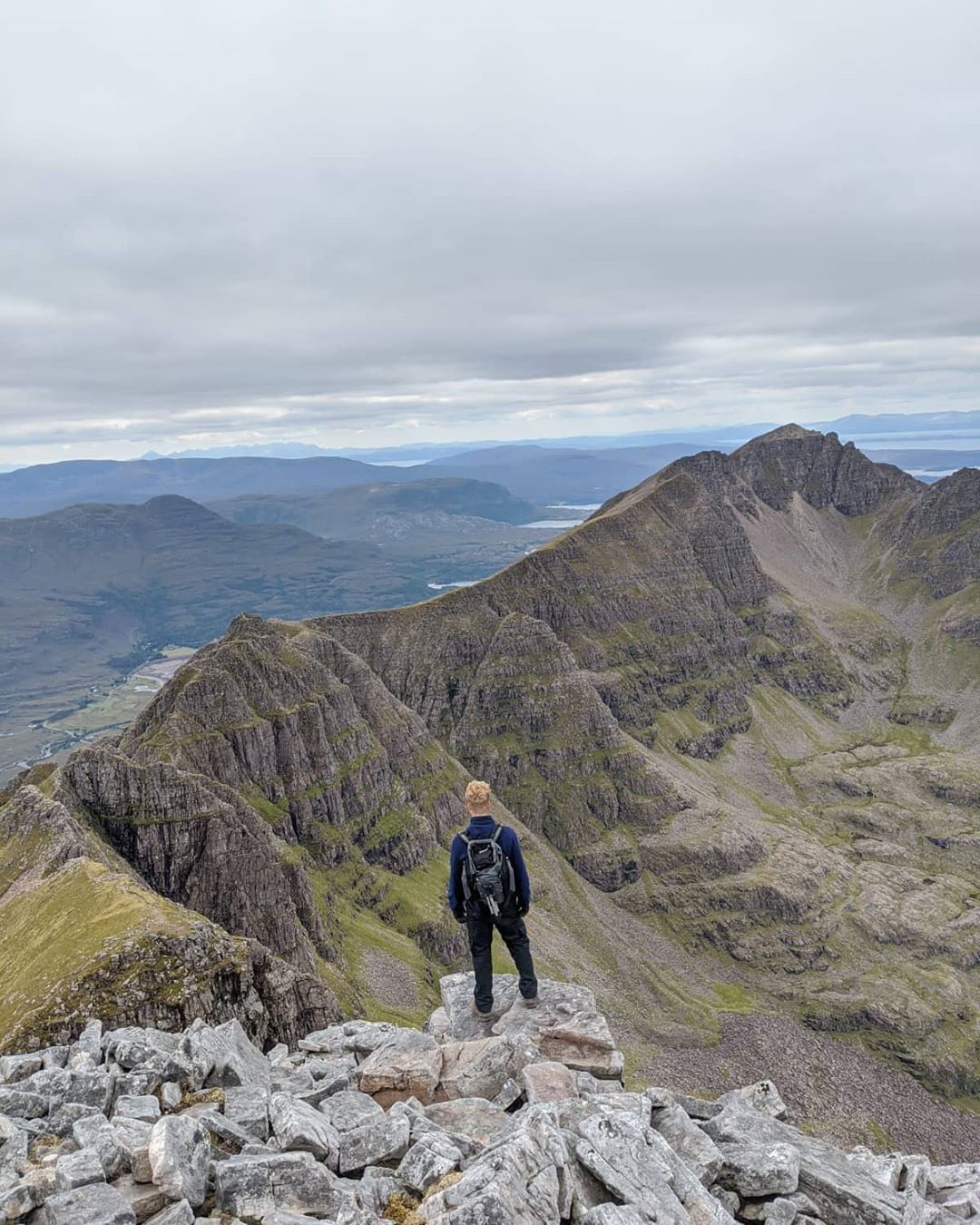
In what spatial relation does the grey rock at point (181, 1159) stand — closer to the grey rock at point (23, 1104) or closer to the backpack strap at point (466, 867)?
the grey rock at point (23, 1104)

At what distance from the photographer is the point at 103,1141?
21.2 meters

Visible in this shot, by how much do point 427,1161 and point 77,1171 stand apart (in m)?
8.37

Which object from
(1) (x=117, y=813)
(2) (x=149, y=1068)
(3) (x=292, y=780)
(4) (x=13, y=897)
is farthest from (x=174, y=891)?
(2) (x=149, y=1068)

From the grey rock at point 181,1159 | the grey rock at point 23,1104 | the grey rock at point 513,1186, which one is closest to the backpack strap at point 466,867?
the grey rock at point 513,1186

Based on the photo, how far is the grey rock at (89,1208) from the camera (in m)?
18.4

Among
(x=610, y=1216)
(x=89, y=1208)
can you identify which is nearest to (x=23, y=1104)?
(x=89, y=1208)

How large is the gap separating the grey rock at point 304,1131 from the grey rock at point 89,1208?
4.63m

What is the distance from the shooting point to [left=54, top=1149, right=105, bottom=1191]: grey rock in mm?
19422

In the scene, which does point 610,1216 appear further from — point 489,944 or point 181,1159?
point 489,944

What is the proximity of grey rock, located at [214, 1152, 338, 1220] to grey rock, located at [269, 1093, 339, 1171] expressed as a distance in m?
1.46

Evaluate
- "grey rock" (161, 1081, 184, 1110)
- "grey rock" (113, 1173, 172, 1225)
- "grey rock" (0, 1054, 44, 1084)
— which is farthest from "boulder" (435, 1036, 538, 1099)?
"grey rock" (0, 1054, 44, 1084)

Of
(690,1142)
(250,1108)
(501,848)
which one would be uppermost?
(501,848)

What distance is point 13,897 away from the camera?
75.4 metres

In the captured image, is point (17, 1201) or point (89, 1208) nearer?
point (89, 1208)
